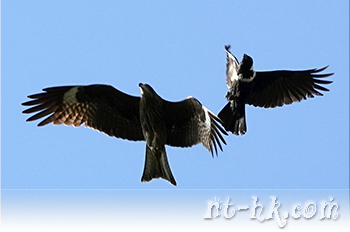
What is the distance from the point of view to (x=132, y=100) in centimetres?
859

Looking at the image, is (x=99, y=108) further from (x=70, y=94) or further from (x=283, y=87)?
(x=283, y=87)

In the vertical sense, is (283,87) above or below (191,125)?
above

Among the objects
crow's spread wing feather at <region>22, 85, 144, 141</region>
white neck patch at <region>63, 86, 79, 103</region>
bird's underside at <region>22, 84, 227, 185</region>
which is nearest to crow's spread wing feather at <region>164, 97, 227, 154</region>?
bird's underside at <region>22, 84, 227, 185</region>

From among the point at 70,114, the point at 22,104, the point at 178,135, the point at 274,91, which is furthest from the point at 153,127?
the point at 274,91

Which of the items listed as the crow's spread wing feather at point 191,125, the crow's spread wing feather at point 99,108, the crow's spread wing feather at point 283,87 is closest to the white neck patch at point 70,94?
the crow's spread wing feather at point 99,108

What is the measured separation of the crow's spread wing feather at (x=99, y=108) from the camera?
852 centimetres

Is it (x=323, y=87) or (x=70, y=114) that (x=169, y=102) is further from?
(x=323, y=87)

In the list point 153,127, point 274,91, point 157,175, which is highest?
point 274,91

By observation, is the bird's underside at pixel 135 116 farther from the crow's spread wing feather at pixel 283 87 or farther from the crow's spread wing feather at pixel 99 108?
the crow's spread wing feather at pixel 283 87

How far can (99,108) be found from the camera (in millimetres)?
8602

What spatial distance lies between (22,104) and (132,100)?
1.37 meters

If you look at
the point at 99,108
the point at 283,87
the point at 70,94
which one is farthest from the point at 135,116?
the point at 283,87

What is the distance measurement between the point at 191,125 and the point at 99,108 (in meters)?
1.20

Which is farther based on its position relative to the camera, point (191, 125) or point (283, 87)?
point (283, 87)
